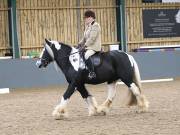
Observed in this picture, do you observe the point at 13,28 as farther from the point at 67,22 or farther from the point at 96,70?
the point at 96,70

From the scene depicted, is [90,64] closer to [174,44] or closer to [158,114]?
[158,114]

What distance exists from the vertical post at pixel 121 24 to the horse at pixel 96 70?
1165cm

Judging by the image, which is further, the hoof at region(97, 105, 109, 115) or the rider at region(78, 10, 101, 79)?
the hoof at region(97, 105, 109, 115)

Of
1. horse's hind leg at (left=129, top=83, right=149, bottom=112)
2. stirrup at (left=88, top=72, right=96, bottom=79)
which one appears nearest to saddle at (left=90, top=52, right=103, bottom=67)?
stirrup at (left=88, top=72, right=96, bottom=79)

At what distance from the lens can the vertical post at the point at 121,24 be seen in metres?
23.3

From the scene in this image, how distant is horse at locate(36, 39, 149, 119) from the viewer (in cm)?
1130

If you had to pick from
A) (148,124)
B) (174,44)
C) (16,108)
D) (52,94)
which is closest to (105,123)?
(148,124)

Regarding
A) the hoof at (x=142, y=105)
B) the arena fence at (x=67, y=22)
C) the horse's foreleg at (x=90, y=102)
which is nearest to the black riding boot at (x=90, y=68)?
the horse's foreleg at (x=90, y=102)

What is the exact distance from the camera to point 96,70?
1140cm

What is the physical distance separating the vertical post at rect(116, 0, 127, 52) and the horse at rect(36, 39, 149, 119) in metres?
11.6

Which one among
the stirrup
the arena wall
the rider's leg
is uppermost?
the rider's leg

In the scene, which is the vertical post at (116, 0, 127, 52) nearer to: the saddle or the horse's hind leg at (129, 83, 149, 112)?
the horse's hind leg at (129, 83, 149, 112)

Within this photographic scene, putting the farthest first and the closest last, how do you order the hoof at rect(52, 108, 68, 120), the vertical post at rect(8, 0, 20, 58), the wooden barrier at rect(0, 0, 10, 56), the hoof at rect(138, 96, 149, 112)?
the wooden barrier at rect(0, 0, 10, 56) → the vertical post at rect(8, 0, 20, 58) → the hoof at rect(138, 96, 149, 112) → the hoof at rect(52, 108, 68, 120)

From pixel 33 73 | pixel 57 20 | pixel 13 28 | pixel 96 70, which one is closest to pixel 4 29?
pixel 13 28
